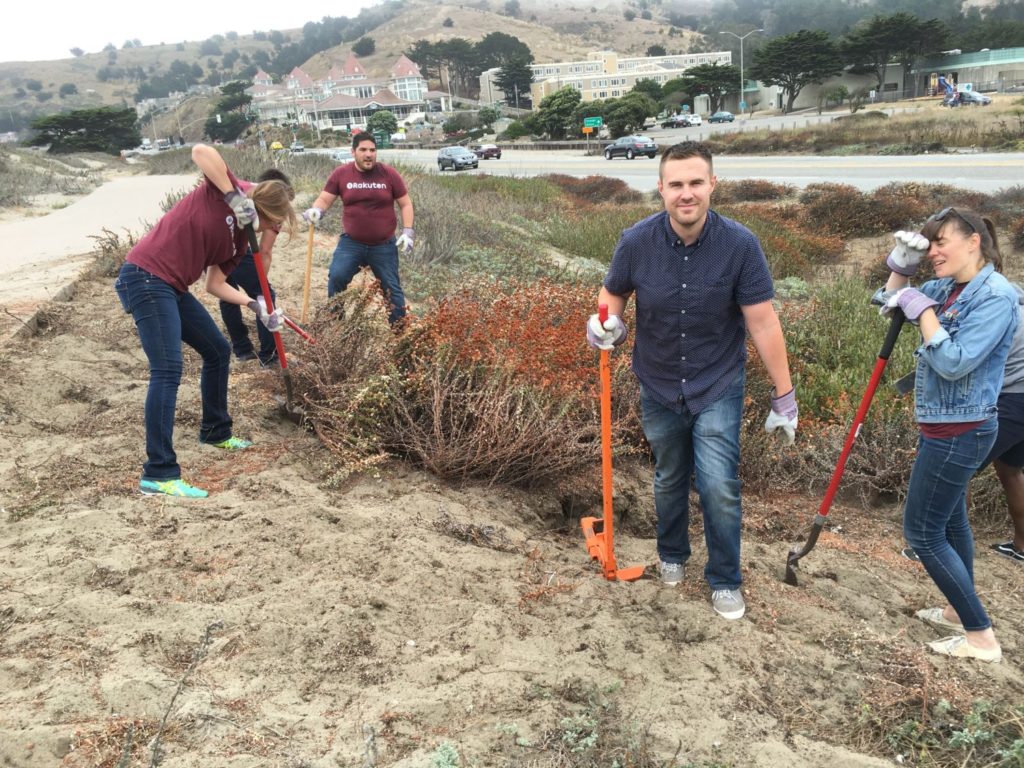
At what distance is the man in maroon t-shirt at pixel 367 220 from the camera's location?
248 inches

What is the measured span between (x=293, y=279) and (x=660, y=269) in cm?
700

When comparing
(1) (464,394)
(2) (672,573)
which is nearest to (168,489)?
(1) (464,394)

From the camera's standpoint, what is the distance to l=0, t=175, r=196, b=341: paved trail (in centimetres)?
735

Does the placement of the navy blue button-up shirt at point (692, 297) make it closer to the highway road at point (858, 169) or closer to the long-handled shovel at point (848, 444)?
the long-handled shovel at point (848, 444)

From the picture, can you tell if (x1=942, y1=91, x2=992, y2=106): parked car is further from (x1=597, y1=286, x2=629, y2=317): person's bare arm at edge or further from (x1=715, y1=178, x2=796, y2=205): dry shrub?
(x1=597, y1=286, x2=629, y2=317): person's bare arm at edge

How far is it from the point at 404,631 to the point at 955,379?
7.51 ft

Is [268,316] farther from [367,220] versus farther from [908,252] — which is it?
[908,252]

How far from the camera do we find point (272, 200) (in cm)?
446

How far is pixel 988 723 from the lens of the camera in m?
2.59

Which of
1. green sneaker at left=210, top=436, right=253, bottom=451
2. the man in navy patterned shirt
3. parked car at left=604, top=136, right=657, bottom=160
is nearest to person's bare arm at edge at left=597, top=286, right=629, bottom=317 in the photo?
the man in navy patterned shirt

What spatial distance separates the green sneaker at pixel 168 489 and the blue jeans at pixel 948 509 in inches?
132

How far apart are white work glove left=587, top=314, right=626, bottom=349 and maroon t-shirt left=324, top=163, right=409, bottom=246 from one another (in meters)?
3.63

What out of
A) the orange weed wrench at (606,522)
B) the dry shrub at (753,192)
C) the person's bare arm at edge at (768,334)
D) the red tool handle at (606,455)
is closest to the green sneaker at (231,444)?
the orange weed wrench at (606,522)

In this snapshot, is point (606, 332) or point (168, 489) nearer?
point (606, 332)
